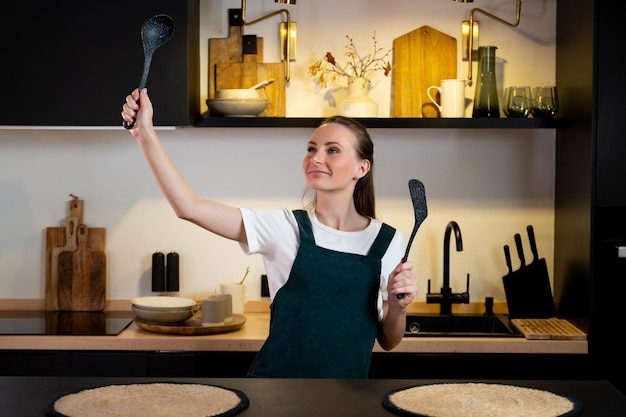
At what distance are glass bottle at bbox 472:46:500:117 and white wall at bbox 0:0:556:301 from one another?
0.57 feet

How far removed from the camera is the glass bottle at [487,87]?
12.0 ft

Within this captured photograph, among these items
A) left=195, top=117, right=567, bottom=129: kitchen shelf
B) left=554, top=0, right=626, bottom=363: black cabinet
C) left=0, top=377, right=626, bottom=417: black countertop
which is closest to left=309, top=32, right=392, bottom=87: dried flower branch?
left=195, top=117, right=567, bottom=129: kitchen shelf

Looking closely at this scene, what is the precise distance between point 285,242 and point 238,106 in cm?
111

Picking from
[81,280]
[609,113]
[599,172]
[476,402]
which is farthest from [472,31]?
[476,402]

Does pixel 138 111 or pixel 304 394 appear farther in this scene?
pixel 138 111

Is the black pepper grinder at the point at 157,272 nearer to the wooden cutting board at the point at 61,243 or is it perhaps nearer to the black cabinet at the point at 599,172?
the wooden cutting board at the point at 61,243

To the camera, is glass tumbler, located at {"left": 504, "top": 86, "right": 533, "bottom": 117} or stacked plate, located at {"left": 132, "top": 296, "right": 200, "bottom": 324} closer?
stacked plate, located at {"left": 132, "top": 296, "right": 200, "bottom": 324}

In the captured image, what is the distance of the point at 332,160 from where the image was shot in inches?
104

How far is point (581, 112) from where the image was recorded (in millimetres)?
3484

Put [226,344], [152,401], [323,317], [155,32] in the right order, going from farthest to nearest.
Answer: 1. [226,344]
2. [323,317]
3. [155,32]
4. [152,401]

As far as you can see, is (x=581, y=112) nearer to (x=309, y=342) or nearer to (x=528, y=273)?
(x=528, y=273)

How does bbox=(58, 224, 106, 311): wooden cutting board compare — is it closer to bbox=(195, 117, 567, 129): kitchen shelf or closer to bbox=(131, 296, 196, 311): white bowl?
bbox=(131, 296, 196, 311): white bowl

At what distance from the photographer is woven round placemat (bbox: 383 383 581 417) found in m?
1.68

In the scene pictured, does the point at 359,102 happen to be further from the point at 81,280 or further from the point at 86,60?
the point at 81,280
